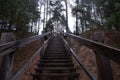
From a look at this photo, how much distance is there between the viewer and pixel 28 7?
14836 millimetres

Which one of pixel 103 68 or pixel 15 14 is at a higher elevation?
pixel 15 14

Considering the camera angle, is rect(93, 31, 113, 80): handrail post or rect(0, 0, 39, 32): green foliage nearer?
rect(93, 31, 113, 80): handrail post

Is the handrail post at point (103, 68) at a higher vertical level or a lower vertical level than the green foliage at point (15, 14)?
lower

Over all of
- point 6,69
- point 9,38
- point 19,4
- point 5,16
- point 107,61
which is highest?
point 19,4

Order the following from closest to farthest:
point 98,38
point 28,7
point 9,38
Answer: point 98,38 → point 9,38 → point 28,7

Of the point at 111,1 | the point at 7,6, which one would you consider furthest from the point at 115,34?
the point at 7,6

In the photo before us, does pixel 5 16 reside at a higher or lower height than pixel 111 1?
lower

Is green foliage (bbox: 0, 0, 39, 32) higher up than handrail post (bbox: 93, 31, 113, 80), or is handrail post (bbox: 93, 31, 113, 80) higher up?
green foliage (bbox: 0, 0, 39, 32)

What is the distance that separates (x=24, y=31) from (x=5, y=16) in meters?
2.70

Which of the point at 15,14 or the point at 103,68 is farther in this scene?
the point at 15,14

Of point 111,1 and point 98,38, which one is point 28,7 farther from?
point 98,38

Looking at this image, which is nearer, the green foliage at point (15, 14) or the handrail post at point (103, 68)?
the handrail post at point (103, 68)

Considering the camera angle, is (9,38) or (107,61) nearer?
(107,61)

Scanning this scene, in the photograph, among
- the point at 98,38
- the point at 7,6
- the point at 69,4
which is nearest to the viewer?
the point at 98,38
